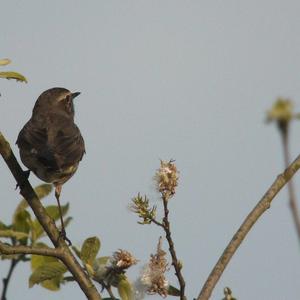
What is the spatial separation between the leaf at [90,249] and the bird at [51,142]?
3286 mm

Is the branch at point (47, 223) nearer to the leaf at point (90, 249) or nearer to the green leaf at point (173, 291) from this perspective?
the leaf at point (90, 249)

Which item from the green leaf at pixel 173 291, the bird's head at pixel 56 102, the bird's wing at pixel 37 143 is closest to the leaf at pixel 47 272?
the green leaf at pixel 173 291

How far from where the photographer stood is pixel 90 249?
4391mm

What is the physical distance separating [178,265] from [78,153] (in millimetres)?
6393

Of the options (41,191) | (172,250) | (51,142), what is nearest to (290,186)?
(172,250)

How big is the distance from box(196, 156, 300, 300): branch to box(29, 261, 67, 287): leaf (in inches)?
45.8

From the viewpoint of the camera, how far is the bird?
8.90 m

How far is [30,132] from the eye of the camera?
9797 mm

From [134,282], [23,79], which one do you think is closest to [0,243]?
[134,282]

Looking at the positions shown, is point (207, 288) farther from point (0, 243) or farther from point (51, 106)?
point (51, 106)

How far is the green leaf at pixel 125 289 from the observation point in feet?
13.0

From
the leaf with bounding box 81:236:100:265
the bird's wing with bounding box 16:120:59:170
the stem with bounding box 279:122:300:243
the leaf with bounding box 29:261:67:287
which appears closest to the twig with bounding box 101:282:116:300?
the leaf with bounding box 81:236:100:265

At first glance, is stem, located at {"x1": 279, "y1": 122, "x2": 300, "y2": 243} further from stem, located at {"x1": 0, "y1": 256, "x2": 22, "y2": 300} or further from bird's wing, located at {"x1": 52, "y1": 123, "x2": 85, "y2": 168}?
bird's wing, located at {"x1": 52, "y1": 123, "x2": 85, "y2": 168}

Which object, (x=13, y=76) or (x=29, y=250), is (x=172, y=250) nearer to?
(x=29, y=250)
